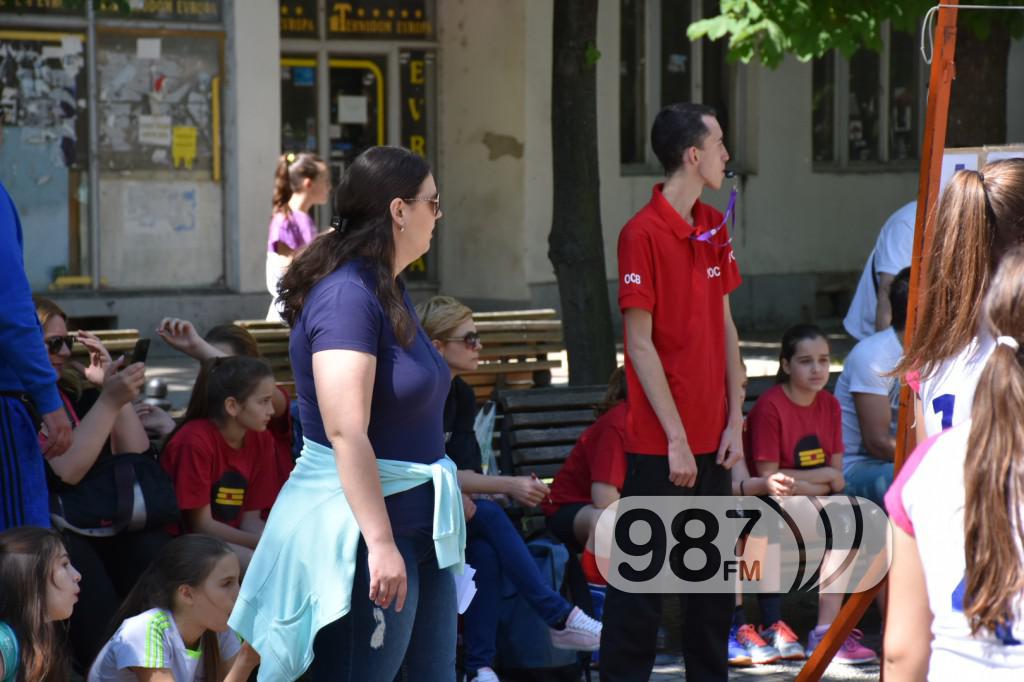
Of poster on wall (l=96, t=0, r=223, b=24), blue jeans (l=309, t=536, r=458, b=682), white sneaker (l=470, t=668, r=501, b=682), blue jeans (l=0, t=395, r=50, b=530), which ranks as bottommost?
white sneaker (l=470, t=668, r=501, b=682)

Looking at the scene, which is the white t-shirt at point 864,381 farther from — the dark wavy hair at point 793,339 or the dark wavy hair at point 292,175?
the dark wavy hair at point 292,175

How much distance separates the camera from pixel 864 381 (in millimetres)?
6824

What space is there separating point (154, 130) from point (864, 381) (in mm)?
8304

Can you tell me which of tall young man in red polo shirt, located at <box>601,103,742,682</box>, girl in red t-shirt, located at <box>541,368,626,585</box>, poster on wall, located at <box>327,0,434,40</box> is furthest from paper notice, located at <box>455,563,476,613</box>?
poster on wall, located at <box>327,0,434,40</box>

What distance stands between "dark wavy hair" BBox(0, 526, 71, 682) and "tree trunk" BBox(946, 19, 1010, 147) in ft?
24.0

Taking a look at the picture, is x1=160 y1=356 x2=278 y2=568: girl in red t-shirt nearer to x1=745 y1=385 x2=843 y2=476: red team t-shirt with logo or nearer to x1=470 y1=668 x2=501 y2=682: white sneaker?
x1=470 y1=668 x2=501 y2=682: white sneaker

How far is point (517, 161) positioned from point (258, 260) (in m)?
2.62

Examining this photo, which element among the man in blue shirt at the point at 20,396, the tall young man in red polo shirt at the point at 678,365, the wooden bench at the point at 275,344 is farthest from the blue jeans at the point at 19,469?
the wooden bench at the point at 275,344

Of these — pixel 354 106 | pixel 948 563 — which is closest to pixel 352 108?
pixel 354 106

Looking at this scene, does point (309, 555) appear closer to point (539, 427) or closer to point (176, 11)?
point (539, 427)

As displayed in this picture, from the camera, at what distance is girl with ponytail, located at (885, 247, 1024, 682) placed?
234cm

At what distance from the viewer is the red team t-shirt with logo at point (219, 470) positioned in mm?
5488

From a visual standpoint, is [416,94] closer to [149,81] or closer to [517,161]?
[517,161]

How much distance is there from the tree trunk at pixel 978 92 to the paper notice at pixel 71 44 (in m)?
7.14
